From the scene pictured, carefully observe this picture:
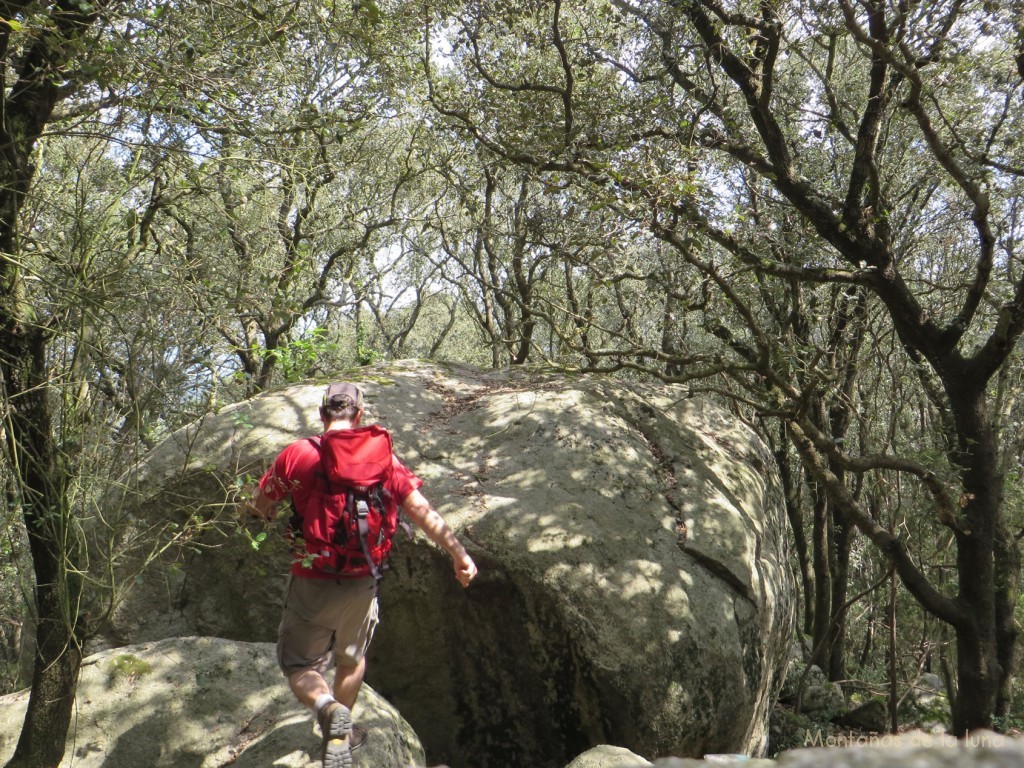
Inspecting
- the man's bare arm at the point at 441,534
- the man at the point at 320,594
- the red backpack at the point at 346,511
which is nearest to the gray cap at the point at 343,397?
the man at the point at 320,594

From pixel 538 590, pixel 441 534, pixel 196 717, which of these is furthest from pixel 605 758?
pixel 196 717

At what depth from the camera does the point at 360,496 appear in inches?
189

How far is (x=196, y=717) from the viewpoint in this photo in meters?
5.03

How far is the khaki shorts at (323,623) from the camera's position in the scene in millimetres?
4803

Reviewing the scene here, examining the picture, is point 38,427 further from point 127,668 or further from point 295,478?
point 127,668

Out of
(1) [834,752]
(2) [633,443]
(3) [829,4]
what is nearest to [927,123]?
(3) [829,4]

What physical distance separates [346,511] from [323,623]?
74 cm

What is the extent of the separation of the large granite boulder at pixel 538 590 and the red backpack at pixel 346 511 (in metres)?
1.38

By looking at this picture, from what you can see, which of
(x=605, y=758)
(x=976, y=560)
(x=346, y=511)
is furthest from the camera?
(x=976, y=560)

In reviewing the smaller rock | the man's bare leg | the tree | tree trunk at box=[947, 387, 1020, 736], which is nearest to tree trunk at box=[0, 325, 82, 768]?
the man's bare leg

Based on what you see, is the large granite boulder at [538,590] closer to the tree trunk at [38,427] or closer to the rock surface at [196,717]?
the rock surface at [196,717]

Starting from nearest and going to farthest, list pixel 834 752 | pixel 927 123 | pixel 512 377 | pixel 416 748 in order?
1. pixel 834 752
2. pixel 416 748
3. pixel 927 123
4. pixel 512 377

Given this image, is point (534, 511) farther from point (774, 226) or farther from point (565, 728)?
point (774, 226)

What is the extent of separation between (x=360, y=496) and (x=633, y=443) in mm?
3958
